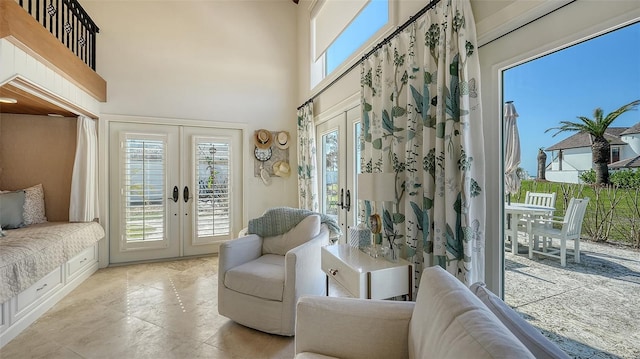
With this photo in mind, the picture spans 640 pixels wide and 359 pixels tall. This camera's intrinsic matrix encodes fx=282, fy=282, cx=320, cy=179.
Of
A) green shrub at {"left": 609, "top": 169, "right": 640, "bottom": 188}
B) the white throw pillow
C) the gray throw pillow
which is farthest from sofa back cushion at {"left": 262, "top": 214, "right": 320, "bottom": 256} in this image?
the white throw pillow

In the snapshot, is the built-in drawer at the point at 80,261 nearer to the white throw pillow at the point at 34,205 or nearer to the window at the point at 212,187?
the white throw pillow at the point at 34,205

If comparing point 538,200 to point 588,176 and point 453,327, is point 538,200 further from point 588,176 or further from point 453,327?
Result: point 453,327

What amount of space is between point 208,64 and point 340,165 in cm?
270

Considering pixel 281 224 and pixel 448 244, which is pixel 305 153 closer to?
pixel 281 224

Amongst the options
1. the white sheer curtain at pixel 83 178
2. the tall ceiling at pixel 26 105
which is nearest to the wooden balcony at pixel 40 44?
the tall ceiling at pixel 26 105

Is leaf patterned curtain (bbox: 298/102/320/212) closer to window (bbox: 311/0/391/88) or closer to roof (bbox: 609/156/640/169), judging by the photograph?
window (bbox: 311/0/391/88)

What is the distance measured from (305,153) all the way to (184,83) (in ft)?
6.89

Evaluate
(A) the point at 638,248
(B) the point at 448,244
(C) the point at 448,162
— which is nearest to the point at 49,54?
(C) the point at 448,162

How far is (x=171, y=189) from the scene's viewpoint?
414cm

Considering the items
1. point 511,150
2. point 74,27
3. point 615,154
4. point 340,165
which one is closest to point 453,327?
point 615,154

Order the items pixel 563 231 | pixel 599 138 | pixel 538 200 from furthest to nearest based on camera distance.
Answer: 1. pixel 538 200
2. pixel 563 231
3. pixel 599 138

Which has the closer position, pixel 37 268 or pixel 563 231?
pixel 563 231

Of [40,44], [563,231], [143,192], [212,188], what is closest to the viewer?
[563,231]

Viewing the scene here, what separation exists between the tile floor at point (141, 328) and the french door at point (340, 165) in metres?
1.59
